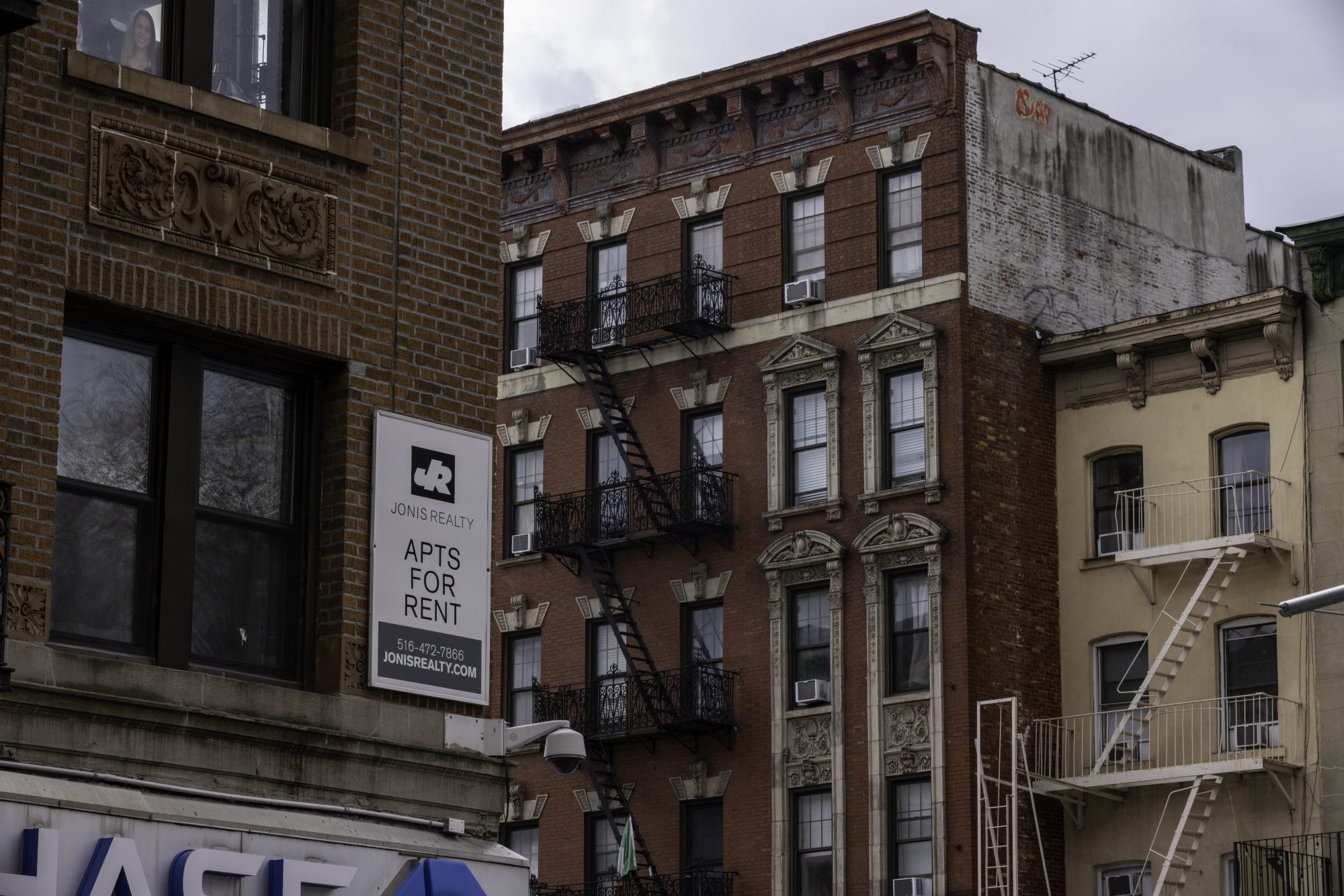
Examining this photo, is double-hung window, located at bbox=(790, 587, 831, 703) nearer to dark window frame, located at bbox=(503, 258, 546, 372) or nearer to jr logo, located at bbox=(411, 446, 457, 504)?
dark window frame, located at bbox=(503, 258, 546, 372)

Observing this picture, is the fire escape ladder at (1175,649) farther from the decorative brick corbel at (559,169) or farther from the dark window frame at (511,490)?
the decorative brick corbel at (559,169)

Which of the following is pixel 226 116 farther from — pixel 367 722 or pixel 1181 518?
pixel 1181 518

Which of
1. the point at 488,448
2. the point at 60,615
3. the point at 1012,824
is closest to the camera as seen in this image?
the point at 60,615

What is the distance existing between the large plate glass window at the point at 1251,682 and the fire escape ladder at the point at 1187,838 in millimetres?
852

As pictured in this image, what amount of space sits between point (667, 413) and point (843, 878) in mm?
9099

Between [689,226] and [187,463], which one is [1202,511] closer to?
[689,226]

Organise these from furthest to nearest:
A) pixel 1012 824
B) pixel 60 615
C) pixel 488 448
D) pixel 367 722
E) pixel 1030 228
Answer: pixel 1030 228
pixel 1012 824
pixel 488 448
pixel 367 722
pixel 60 615

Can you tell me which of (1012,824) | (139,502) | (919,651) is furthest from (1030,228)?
(139,502)

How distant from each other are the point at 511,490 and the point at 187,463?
27783mm

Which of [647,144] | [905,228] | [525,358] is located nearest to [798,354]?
[905,228]

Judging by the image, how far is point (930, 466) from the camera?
36812mm

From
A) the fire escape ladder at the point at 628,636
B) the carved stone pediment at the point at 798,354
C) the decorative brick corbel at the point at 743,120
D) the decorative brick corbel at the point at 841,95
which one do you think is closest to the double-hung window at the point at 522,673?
the fire escape ladder at the point at 628,636

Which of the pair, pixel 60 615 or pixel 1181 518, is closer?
pixel 60 615

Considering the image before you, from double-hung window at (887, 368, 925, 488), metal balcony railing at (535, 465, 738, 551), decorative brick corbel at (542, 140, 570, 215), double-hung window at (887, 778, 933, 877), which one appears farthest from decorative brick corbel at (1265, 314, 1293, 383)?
decorative brick corbel at (542, 140, 570, 215)
